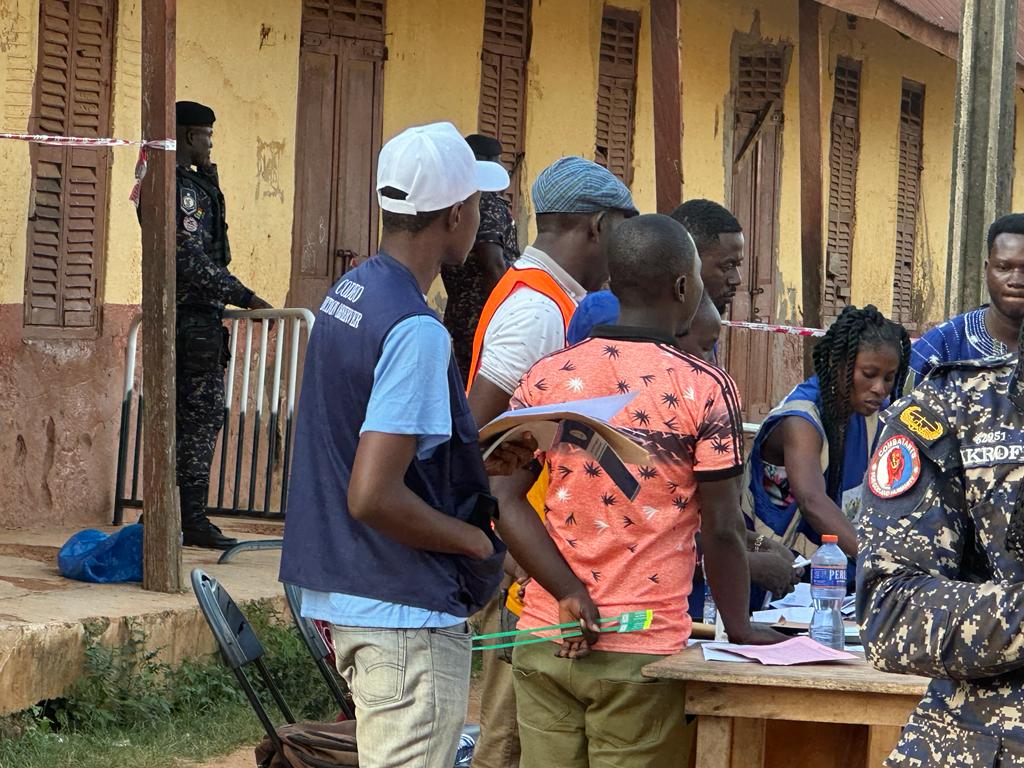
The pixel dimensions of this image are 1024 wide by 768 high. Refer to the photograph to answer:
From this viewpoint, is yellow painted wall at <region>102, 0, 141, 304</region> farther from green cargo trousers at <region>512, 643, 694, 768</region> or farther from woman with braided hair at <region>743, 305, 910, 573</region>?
green cargo trousers at <region>512, 643, 694, 768</region>

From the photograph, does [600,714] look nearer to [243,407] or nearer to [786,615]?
[786,615]

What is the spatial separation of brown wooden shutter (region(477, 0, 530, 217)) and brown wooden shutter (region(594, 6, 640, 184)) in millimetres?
813

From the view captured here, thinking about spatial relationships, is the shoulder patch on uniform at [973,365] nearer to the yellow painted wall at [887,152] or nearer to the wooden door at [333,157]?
the wooden door at [333,157]

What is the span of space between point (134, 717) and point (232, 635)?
179 cm

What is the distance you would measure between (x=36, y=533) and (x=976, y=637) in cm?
624

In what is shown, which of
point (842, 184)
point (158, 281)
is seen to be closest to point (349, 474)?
point (158, 281)

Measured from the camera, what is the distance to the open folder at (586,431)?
3.05 m

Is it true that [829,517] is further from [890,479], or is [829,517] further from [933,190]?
[933,190]

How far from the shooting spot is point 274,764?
4.10 meters

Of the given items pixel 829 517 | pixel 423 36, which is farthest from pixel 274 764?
pixel 423 36

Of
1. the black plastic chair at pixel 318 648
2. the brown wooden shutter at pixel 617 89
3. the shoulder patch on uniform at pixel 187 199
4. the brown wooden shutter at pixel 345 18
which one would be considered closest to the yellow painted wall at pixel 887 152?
the brown wooden shutter at pixel 617 89

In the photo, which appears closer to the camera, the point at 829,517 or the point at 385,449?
the point at 385,449

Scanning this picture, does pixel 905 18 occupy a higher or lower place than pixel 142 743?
higher

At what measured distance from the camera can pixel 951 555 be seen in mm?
2070
